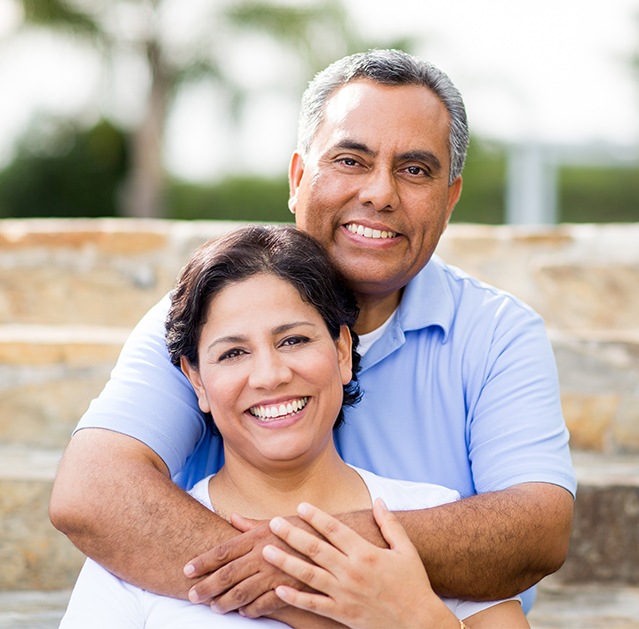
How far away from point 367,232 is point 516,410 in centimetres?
51

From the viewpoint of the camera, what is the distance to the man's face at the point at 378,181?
7.25 ft

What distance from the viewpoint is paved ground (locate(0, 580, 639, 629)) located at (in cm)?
247

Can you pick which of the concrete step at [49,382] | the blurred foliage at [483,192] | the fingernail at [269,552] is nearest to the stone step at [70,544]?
the concrete step at [49,382]

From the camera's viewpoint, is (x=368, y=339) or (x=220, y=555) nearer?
(x=220, y=555)

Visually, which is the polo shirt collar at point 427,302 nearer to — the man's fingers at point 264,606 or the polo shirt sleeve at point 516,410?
the polo shirt sleeve at point 516,410

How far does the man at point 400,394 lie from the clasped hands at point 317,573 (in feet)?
0.19

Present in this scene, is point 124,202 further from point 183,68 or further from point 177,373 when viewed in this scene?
point 177,373

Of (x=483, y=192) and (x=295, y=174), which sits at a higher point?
(x=295, y=174)

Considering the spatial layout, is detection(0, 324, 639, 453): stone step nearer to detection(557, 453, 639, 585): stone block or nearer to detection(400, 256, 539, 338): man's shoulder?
detection(557, 453, 639, 585): stone block

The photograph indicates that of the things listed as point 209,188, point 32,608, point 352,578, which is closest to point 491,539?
point 352,578

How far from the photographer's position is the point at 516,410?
2096 mm

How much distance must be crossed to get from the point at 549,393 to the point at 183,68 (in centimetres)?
1255

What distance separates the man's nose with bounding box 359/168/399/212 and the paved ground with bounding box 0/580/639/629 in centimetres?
116

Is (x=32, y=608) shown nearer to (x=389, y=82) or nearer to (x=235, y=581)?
(x=235, y=581)
